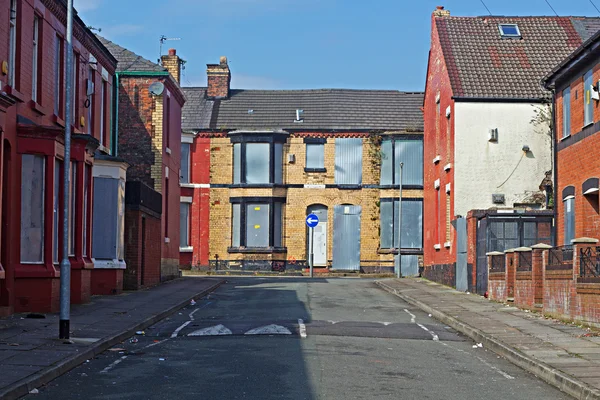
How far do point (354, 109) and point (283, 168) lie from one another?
515 centimetres

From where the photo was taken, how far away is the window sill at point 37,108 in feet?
68.5

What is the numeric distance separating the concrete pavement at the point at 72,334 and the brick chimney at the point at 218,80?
81.1 feet

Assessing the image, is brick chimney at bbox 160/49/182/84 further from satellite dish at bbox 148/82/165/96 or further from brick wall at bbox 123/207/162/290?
brick wall at bbox 123/207/162/290

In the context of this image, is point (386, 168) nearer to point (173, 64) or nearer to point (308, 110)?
point (308, 110)

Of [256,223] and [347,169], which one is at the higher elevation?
[347,169]

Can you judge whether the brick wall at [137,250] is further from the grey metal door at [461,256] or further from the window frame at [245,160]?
the window frame at [245,160]

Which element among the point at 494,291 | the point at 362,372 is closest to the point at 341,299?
the point at 494,291

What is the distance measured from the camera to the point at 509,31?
120ft

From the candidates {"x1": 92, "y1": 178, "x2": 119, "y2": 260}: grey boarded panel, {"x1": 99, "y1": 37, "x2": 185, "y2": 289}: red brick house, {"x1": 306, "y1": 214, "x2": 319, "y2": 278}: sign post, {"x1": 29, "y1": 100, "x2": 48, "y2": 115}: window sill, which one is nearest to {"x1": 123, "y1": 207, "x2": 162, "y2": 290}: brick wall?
{"x1": 99, "y1": 37, "x2": 185, "y2": 289}: red brick house

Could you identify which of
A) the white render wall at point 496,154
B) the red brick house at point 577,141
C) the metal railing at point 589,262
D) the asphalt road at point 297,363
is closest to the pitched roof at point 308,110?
the white render wall at point 496,154

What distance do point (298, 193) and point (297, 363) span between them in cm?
3441

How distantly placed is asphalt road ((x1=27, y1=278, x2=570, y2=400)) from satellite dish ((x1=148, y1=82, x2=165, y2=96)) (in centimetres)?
1294

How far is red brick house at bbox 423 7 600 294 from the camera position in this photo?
2909 cm

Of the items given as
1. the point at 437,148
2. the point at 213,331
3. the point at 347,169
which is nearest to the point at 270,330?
the point at 213,331
